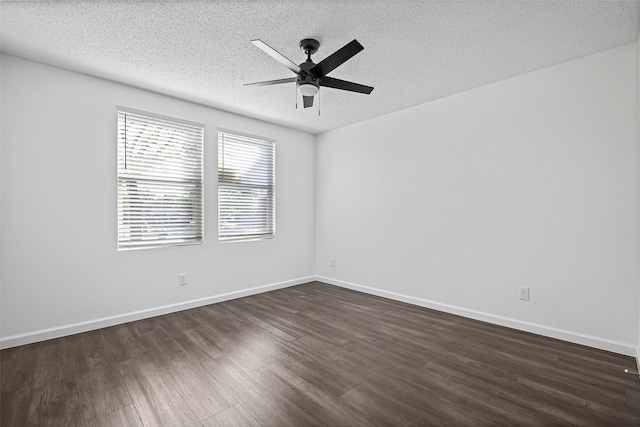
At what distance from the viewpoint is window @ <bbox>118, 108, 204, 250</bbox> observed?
3.26 m

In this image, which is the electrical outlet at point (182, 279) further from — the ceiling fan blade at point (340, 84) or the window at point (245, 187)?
the ceiling fan blade at point (340, 84)

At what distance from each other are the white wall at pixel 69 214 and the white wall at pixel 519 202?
2.52m

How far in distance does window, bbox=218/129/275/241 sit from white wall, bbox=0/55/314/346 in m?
0.26

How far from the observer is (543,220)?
114 inches

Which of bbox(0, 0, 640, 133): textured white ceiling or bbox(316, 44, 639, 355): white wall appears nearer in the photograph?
bbox(0, 0, 640, 133): textured white ceiling

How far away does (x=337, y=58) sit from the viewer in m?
2.14

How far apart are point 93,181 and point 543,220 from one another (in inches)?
178

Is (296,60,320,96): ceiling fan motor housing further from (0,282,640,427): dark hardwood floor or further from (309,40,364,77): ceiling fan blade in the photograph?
(0,282,640,427): dark hardwood floor

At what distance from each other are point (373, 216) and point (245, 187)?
192 centimetres

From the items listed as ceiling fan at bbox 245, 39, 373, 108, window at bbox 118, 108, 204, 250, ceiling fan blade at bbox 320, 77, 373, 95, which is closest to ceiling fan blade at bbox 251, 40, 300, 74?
ceiling fan at bbox 245, 39, 373, 108

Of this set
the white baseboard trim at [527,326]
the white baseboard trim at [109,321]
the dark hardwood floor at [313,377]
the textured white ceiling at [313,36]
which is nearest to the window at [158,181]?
the textured white ceiling at [313,36]

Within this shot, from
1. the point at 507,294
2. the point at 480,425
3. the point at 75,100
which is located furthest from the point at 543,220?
the point at 75,100

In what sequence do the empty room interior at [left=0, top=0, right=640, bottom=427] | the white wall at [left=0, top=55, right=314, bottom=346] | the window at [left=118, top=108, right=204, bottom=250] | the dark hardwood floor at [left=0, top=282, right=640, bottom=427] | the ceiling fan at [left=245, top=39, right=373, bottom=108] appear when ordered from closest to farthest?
the dark hardwood floor at [left=0, top=282, right=640, bottom=427] < the empty room interior at [left=0, top=0, right=640, bottom=427] < the ceiling fan at [left=245, top=39, right=373, bottom=108] < the white wall at [left=0, top=55, right=314, bottom=346] < the window at [left=118, top=108, right=204, bottom=250]

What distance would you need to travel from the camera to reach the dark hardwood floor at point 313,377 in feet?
5.70
